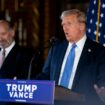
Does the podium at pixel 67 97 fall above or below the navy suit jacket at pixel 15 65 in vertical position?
above

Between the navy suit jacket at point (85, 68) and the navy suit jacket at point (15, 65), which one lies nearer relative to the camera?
the navy suit jacket at point (85, 68)

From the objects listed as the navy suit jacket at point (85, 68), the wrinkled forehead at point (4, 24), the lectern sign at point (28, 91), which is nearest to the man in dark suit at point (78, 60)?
the navy suit jacket at point (85, 68)

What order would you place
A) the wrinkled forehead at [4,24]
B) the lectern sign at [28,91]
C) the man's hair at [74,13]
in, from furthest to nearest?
the wrinkled forehead at [4,24]
the man's hair at [74,13]
the lectern sign at [28,91]

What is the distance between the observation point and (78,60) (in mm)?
3852

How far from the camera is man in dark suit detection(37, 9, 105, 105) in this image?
3.75m

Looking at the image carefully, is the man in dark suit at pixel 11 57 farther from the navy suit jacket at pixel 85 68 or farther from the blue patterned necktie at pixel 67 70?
the blue patterned necktie at pixel 67 70

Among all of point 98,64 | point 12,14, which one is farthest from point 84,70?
point 12,14

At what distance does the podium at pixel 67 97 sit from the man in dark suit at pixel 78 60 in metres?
0.36

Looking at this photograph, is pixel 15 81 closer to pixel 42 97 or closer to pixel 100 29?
pixel 42 97

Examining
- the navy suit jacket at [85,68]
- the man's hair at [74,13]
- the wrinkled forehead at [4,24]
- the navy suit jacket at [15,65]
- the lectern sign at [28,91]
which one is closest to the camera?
the lectern sign at [28,91]

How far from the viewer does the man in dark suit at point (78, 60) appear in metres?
3.75

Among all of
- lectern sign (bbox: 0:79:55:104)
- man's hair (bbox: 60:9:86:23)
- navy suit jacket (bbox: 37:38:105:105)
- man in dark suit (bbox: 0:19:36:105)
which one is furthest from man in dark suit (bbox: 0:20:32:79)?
lectern sign (bbox: 0:79:55:104)

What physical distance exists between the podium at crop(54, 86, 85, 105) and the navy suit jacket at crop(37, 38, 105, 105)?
30 cm

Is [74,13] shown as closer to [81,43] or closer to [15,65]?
[81,43]
